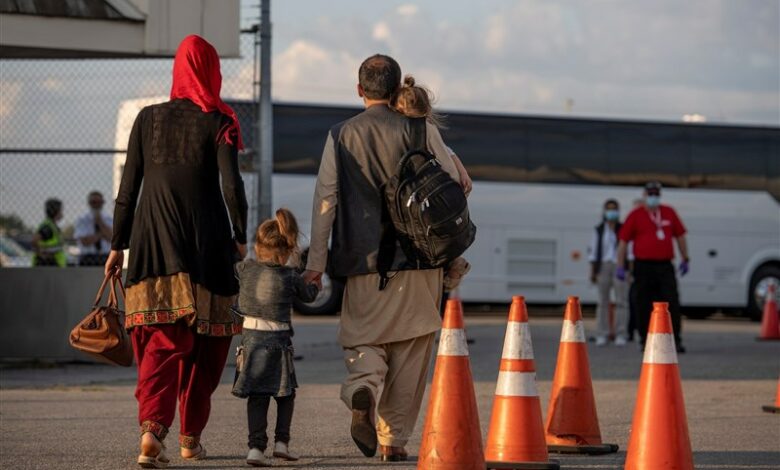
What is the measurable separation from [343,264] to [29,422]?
9.96ft

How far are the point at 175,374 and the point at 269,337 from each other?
1.65 ft

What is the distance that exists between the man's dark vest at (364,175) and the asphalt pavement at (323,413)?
1017mm

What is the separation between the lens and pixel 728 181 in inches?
1118

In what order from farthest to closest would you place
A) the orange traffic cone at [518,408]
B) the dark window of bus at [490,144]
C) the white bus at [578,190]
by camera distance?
1. the dark window of bus at [490,144]
2. the white bus at [578,190]
3. the orange traffic cone at [518,408]

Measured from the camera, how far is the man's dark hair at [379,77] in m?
7.38

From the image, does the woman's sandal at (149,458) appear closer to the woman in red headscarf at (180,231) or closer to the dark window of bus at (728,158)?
the woman in red headscarf at (180,231)

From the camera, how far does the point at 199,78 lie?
748 cm

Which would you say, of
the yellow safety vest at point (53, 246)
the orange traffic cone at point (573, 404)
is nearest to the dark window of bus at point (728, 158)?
the yellow safety vest at point (53, 246)

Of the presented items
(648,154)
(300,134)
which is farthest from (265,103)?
(648,154)

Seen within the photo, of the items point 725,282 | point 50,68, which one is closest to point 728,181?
Answer: point 725,282

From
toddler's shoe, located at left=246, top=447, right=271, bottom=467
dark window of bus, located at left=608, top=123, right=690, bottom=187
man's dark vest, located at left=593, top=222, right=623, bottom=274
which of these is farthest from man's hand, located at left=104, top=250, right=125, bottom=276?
dark window of bus, located at left=608, top=123, right=690, bottom=187

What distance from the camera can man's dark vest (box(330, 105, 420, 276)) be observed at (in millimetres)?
7262

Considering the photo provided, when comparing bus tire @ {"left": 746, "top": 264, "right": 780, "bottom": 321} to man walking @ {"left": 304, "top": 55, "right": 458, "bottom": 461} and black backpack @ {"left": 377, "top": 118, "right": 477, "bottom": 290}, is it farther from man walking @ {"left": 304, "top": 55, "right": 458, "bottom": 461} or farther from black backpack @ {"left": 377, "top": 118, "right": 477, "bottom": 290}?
black backpack @ {"left": 377, "top": 118, "right": 477, "bottom": 290}

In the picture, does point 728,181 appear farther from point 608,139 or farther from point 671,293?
point 671,293
